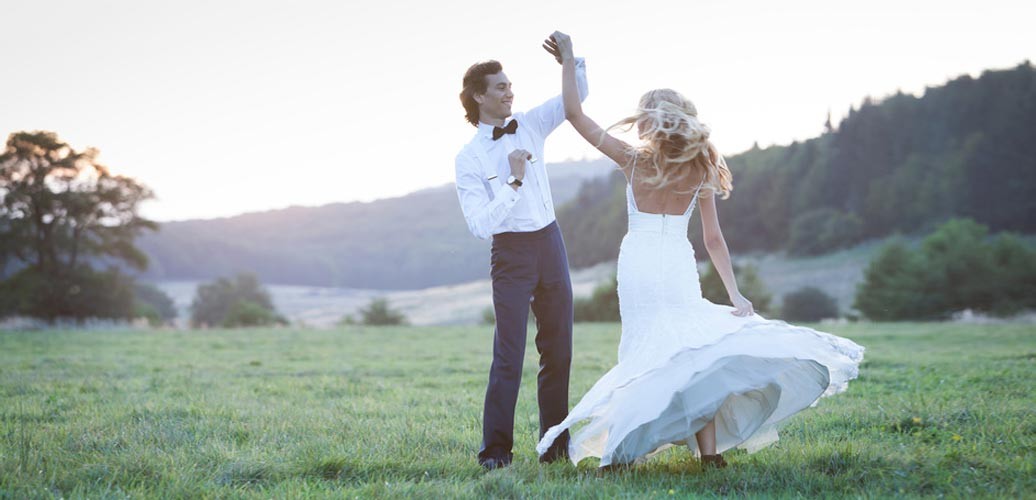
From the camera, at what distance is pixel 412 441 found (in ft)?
20.6

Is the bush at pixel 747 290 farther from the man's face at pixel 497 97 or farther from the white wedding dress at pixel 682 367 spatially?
the man's face at pixel 497 97

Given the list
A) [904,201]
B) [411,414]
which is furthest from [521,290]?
[904,201]

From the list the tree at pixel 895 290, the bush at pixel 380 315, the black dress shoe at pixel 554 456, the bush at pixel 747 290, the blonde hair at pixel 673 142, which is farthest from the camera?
the bush at pixel 380 315

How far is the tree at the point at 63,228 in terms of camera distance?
140 ft

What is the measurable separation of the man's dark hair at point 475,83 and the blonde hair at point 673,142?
3.11ft

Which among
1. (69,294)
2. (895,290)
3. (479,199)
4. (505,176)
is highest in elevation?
(505,176)

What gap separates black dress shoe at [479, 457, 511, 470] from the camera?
5.34 m

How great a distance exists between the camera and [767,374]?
4.72m

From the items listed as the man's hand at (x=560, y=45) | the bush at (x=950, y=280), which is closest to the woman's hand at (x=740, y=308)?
the man's hand at (x=560, y=45)

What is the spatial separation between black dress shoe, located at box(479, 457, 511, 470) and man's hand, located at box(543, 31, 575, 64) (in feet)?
8.75

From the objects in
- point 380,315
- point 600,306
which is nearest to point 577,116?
point 600,306

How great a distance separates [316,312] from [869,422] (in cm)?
7813

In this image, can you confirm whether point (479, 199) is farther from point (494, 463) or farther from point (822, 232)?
point (822, 232)

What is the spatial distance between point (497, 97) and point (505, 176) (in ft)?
1.73
